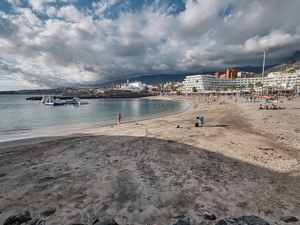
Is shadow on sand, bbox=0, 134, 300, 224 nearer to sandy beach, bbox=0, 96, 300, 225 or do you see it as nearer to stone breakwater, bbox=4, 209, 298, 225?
sandy beach, bbox=0, 96, 300, 225

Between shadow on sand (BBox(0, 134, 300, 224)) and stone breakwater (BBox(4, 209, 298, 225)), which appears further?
shadow on sand (BBox(0, 134, 300, 224))

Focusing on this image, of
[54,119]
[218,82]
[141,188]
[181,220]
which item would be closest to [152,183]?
[141,188]

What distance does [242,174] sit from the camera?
594cm

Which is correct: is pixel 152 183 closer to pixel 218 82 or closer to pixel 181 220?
pixel 181 220

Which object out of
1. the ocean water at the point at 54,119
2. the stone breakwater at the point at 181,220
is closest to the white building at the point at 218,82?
the ocean water at the point at 54,119

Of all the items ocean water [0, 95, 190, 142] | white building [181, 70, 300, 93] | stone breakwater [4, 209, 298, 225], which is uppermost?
white building [181, 70, 300, 93]

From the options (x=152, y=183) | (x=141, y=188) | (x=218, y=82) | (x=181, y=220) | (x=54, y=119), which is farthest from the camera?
(x=218, y=82)

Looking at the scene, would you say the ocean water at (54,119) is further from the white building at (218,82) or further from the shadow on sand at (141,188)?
the white building at (218,82)

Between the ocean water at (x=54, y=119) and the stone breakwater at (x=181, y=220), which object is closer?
the stone breakwater at (x=181, y=220)

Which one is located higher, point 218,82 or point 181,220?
point 218,82

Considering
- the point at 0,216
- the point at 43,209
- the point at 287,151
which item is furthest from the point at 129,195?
the point at 287,151

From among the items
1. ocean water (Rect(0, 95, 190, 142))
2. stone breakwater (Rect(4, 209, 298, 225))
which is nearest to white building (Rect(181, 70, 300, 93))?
ocean water (Rect(0, 95, 190, 142))

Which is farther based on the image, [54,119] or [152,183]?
[54,119]

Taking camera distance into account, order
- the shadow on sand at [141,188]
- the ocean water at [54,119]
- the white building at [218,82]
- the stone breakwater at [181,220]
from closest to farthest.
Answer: the stone breakwater at [181,220], the shadow on sand at [141,188], the ocean water at [54,119], the white building at [218,82]
